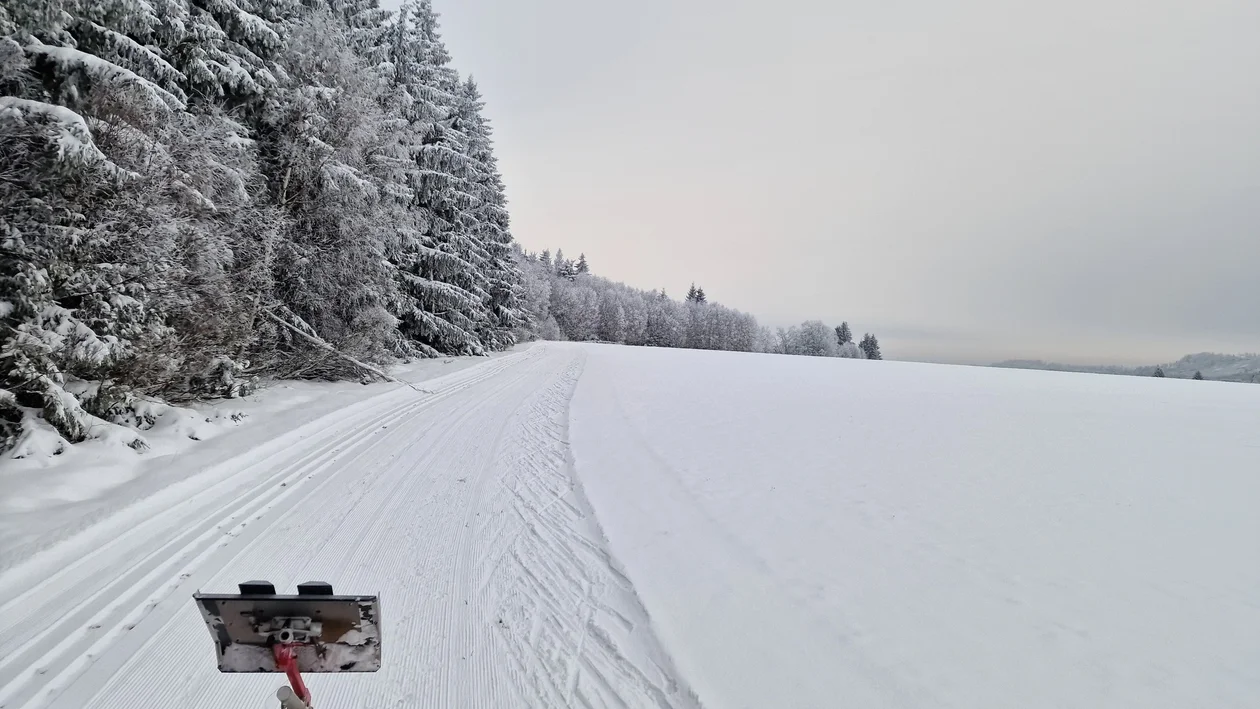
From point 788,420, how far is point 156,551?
10.2 metres

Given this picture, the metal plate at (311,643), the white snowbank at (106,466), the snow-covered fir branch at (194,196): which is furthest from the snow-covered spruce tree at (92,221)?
the metal plate at (311,643)

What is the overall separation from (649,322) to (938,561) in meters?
71.1

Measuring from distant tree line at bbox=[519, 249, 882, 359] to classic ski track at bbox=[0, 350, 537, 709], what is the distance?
4268 cm

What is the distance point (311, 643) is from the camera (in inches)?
63.4

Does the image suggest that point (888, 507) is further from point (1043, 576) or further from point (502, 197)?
point (502, 197)

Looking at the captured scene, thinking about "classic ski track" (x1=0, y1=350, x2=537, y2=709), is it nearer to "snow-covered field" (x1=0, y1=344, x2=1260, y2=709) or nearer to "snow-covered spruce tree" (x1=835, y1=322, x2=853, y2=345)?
"snow-covered field" (x1=0, y1=344, x2=1260, y2=709)

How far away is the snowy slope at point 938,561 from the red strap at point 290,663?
202 cm

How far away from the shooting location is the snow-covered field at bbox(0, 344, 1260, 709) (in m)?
2.74

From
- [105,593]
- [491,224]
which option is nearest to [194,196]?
[105,593]

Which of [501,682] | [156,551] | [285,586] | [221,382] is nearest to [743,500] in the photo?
[501,682]

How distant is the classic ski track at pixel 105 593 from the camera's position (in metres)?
2.63

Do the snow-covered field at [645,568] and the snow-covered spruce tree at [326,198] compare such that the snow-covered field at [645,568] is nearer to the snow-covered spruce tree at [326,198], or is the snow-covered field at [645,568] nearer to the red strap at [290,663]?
the red strap at [290,663]

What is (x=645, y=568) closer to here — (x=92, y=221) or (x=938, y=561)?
(x=938, y=561)

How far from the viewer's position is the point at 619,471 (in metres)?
6.73
